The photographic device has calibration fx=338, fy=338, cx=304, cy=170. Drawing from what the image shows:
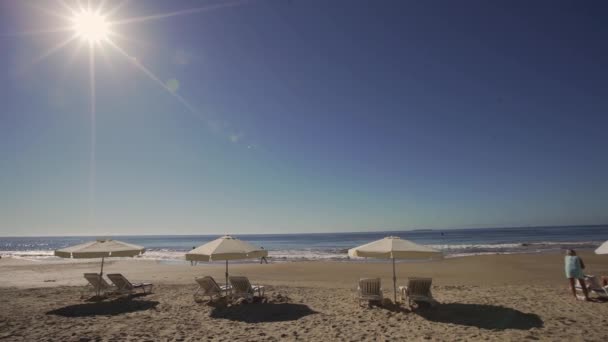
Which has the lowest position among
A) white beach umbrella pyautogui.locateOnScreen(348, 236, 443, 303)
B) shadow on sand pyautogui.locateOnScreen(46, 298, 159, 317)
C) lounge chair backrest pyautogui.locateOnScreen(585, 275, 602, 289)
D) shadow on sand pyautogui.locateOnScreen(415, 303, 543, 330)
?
shadow on sand pyautogui.locateOnScreen(415, 303, 543, 330)

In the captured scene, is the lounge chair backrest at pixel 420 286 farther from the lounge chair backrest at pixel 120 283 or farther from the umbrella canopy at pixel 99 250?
the lounge chair backrest at pixel 120 283

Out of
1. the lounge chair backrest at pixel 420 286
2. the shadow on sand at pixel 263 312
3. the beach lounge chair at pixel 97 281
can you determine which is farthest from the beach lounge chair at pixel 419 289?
the beach lounge chair at pixel 97 281

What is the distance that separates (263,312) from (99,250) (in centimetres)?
Result: 519

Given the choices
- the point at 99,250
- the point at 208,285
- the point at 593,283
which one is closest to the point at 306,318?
the point at 208,285

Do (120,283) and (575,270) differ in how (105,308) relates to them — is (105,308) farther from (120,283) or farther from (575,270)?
(575,270)

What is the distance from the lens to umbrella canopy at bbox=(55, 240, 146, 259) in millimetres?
9531

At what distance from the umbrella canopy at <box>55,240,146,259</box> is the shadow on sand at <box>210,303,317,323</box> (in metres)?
3.45

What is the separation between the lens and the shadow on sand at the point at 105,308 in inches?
333

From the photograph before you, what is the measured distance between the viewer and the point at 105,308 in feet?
29.6

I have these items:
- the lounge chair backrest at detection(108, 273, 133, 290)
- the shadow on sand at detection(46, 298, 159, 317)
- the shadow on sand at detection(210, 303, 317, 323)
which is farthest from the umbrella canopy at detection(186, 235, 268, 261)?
the lounge chair backrest at detection(108, 273, 133, 290)

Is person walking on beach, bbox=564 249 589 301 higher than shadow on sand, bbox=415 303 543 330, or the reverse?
person walking on beach, bbox=564 249 589 301

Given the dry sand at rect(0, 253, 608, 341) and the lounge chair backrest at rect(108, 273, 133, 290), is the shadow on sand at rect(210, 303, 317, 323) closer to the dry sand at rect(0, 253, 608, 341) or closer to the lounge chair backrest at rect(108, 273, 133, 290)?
the dry sand at rect(0, 253, 608, 341)

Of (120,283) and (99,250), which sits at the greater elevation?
(99,250)

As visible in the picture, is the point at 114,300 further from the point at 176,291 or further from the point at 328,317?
the point at 328,317
